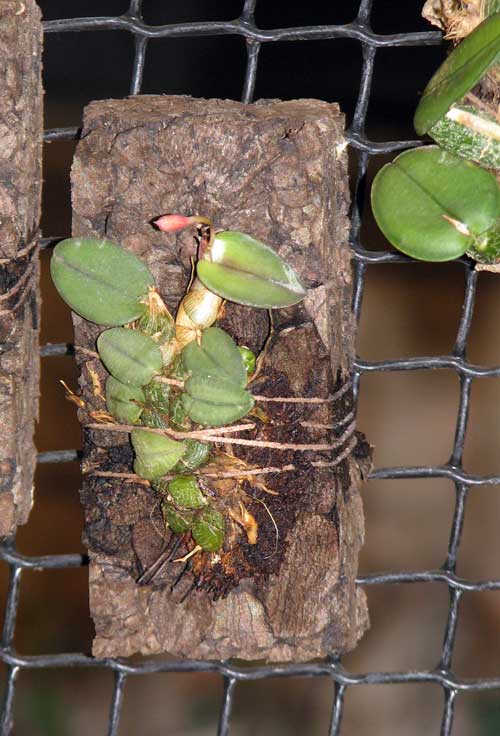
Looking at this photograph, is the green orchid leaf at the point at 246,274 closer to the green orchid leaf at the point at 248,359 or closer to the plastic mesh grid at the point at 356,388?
the green orchid leaf at the point at 248,359

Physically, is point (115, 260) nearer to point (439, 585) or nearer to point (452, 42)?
point (452, 42)

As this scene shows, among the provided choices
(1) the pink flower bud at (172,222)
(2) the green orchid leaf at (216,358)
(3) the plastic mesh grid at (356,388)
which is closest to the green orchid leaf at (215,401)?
(2) the green orchid leaf at (216,358)

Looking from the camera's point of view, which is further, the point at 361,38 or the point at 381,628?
the point at 381,628

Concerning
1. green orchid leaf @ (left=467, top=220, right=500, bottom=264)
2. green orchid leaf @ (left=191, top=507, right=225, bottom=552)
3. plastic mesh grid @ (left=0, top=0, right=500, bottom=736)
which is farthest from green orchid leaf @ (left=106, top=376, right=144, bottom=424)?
green orchid leaf @ (left=467, top=220, right=500, bottom=264)

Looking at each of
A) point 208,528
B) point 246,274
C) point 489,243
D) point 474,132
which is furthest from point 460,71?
point 208,528

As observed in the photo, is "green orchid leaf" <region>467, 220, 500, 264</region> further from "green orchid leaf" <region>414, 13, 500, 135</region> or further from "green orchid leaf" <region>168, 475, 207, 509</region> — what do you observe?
"green orchid leaf" <region>168, 475, 207, 509</region>

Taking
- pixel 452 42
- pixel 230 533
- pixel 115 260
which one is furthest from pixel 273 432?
A: pixel 452 42
